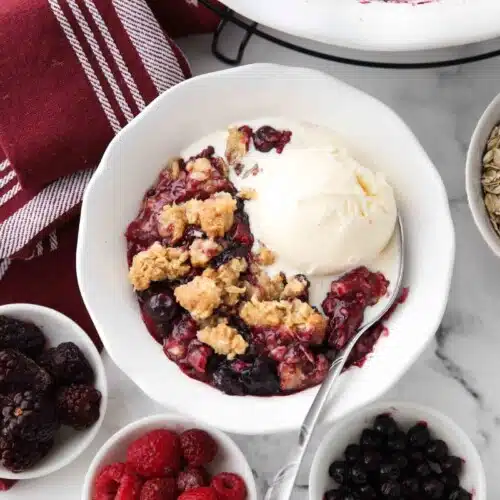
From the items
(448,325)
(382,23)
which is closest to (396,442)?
(448,325)

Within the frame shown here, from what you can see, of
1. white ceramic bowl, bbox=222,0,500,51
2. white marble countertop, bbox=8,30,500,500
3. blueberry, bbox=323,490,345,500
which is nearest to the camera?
white ceramic bowl, bbox=222,0,500,51

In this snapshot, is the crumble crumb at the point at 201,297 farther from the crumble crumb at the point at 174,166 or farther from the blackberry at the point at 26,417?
the blackberry at the point at 26,417

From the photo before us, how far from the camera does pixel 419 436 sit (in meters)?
1.46

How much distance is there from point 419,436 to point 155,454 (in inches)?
16.8

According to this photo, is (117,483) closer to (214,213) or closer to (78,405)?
(78,405)

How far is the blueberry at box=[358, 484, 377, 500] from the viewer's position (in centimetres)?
144

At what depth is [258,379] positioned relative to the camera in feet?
4.43

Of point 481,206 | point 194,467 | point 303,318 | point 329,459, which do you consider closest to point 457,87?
point 481,206

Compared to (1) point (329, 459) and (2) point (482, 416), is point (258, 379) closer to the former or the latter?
(1) point (329, 459)

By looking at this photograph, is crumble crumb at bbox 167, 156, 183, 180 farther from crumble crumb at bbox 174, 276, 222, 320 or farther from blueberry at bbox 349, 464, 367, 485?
blueberry at bbox 349, 464, 367, 485

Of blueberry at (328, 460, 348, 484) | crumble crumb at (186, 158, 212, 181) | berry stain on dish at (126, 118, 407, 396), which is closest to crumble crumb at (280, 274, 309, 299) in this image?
berry stain on dish at (126, 118, 407, 396)

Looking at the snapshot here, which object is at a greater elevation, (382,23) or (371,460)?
(382,23)

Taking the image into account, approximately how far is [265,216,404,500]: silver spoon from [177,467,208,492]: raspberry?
129mm

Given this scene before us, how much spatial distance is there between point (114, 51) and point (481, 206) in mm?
648
